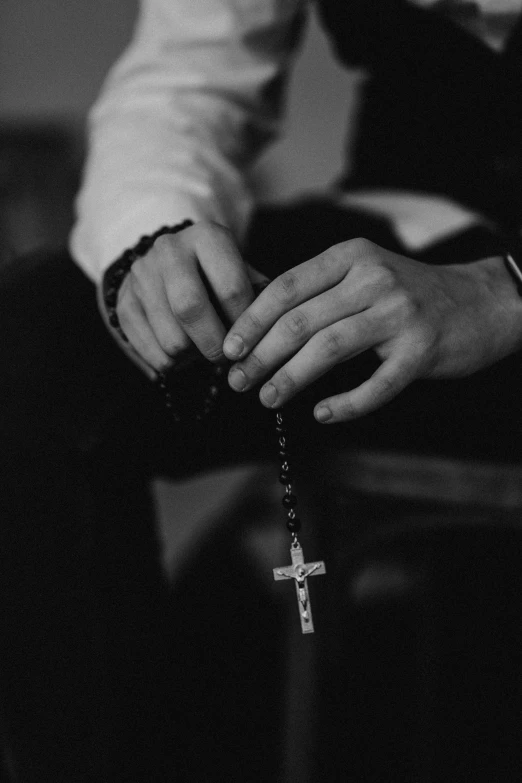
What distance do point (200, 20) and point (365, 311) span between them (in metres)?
0.55

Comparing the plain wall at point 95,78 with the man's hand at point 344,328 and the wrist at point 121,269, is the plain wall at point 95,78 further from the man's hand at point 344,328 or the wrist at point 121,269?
the man's hand at point 344,328

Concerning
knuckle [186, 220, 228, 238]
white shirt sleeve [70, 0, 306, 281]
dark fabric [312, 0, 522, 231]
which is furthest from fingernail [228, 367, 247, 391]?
dark fabric [312, 0, 522, 231]

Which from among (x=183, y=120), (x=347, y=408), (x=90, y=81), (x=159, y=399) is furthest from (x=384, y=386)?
(x=90, y=81)

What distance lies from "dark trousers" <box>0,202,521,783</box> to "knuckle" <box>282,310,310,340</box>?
0.11m

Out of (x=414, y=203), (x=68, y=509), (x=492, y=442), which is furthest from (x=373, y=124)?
(x=68, y=509)

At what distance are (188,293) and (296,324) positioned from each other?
0.08 metres

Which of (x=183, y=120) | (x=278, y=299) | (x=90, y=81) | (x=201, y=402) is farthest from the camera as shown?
(x=90, y=81)

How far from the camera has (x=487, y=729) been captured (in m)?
0.80

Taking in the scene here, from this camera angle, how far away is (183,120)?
33.0 inches

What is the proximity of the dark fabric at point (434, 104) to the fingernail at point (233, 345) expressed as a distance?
475mm

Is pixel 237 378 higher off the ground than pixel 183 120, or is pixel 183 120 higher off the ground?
pixel 183 120

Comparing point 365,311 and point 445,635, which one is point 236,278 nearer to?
point 365,311

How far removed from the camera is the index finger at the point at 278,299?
0.51 meters

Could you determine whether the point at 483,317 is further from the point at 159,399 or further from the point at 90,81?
the point at 90,81
